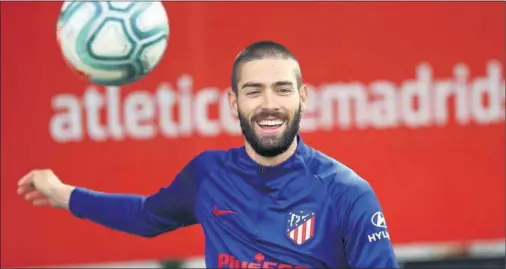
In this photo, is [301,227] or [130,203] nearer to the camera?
[301,227]

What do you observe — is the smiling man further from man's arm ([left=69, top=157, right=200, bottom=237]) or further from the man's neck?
man's arm ([left=69, top=157, right=200, bottom=237])

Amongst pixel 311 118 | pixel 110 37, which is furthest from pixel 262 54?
pixel 311 118

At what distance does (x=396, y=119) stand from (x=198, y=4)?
1372 millimetres

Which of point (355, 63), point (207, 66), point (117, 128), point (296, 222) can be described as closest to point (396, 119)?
point (355, 63)

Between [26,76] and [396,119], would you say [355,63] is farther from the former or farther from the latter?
[26,76]

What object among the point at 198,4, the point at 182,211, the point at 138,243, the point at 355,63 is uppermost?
the point at 198,4

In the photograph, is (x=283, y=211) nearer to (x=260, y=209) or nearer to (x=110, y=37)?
(x=260, y=209)

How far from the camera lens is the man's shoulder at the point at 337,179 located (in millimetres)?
4613

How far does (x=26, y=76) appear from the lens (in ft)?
22.9

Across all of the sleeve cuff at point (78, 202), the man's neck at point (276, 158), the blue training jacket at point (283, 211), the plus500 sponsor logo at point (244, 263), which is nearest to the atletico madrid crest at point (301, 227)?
the blue training jacket at point (283, 211)

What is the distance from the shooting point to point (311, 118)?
23.8ft

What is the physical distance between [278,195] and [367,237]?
0.49 metres

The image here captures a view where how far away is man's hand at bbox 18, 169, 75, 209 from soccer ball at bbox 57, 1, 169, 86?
1.93ft

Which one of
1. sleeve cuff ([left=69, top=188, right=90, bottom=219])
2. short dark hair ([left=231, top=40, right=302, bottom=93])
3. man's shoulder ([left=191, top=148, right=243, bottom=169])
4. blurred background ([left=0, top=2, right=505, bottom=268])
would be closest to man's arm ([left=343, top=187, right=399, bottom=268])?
short dark hair ([left=231, top=40, right=302, bottom=93])
